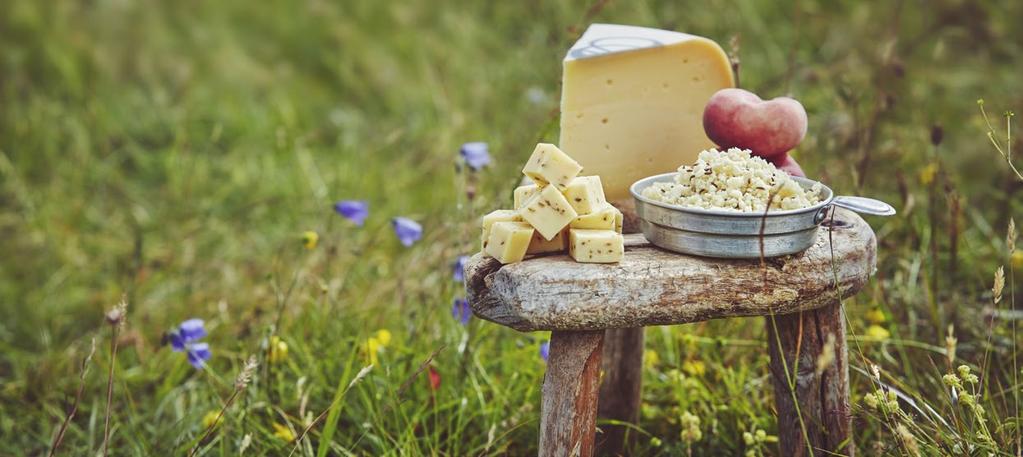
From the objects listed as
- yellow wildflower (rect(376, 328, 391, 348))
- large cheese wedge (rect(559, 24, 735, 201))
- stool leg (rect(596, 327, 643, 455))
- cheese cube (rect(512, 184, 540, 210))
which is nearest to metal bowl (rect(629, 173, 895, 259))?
cheese cube (rect(512, 184, 540, 210))

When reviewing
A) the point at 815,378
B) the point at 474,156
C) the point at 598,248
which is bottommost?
the point at 815,378

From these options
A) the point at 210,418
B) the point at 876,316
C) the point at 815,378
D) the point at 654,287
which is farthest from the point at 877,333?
the point at 210,418

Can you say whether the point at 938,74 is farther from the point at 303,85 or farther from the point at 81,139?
the point at 81,139

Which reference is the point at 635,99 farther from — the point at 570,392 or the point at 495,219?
the point at 570,392

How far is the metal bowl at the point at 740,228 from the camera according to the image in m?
1.76

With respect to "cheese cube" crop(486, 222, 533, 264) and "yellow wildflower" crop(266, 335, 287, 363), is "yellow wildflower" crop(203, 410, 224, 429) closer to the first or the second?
"yellow wildflower" crop(266, 335, 287, 363)

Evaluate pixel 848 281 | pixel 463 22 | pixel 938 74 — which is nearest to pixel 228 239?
pixel 463 22

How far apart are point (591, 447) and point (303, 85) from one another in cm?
423

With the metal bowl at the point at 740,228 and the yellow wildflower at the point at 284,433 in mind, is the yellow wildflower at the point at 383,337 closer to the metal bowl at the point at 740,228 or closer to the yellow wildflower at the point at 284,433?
the yellow wildflower at the point at 284,433

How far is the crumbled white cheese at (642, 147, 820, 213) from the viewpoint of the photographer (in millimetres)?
1803

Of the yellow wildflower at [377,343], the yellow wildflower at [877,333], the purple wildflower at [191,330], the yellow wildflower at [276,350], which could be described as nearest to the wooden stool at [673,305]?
the yellow wildflower at [877,333]

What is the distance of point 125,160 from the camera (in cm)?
489

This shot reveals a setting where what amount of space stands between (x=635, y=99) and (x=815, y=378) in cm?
74

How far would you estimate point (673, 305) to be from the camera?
178 cm
